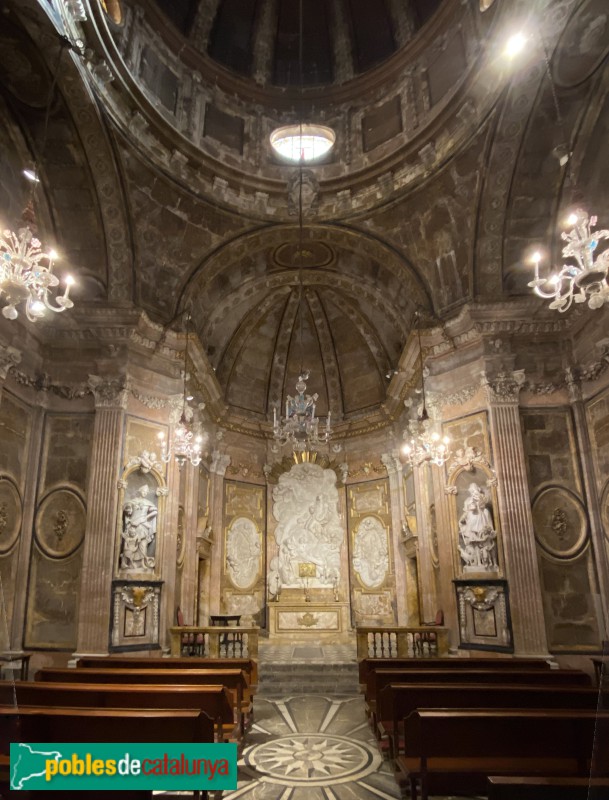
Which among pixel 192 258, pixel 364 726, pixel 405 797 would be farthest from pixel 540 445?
pixel 192 258

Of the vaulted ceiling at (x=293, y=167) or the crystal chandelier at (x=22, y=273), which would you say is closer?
the crystal chandelier at (x=22, y=273)

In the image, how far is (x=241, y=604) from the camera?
16.8m

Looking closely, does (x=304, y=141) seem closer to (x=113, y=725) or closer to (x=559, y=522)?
(x=559, y=522)

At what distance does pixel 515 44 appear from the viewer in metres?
8.42

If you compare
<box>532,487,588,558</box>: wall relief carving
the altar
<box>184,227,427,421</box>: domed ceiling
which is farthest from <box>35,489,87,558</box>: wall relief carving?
<box>532,487,588,558</box>: wall relief carving

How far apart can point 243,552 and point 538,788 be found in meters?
14.5

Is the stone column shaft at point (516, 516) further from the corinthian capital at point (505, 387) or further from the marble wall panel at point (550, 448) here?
the marble wall panel at point (550, 448)

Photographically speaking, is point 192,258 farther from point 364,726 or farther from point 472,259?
point 364,726

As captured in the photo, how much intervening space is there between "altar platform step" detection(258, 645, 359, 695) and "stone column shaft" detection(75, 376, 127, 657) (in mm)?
3189

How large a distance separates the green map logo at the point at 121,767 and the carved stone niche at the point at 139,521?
25.4 feet

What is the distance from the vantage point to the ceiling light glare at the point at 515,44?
8091mm

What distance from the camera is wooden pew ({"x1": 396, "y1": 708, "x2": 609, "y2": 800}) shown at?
4.56 metres

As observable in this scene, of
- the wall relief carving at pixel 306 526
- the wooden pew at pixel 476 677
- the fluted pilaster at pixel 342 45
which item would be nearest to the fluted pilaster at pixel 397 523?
the wall relief carving at pixel 306 526

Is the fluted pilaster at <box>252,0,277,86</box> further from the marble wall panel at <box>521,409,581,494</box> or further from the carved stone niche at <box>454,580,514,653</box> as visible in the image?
the carved stone niche at <box>454,580,514,653</box>
